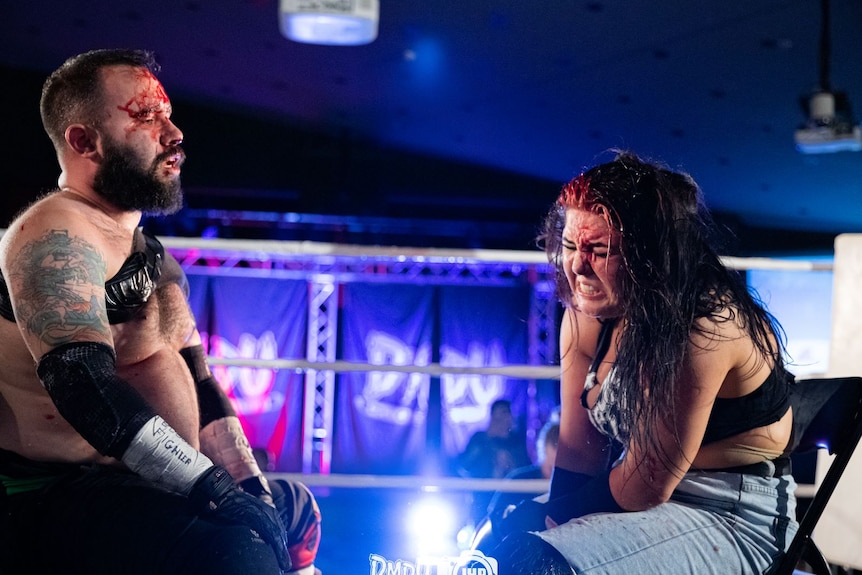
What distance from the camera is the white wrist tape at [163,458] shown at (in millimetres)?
1377

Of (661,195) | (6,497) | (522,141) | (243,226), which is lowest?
(6,497)

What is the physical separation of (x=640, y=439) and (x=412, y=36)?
169 inches

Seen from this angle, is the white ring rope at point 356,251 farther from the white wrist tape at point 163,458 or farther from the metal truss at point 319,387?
the metal truss at point 319,387

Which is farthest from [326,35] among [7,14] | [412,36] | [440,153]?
[440,153]

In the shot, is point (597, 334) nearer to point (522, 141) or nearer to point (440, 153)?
point (522, 141)

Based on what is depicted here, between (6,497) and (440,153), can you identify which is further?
(440,153)

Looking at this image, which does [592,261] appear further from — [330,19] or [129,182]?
[330,19]

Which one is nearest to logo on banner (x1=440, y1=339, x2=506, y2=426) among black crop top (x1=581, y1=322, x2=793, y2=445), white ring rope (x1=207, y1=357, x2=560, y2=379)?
white ring rope (x1=207, y1=357, x2=560, y2=379)

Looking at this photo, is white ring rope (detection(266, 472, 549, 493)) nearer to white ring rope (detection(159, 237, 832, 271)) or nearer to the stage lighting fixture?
white ring rope (detection(159, 237, 832, 271))

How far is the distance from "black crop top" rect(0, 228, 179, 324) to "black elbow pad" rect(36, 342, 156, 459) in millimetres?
224

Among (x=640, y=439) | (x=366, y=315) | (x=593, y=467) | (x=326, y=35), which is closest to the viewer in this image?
(x=640, y=439)

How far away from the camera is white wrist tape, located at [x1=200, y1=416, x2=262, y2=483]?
72.0 inches

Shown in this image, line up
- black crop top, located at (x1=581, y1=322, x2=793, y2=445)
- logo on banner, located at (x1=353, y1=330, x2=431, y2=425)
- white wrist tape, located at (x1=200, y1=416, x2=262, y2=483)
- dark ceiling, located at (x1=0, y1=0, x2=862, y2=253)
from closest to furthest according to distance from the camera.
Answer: black crop top, located at (x1=581, y1=322, x2=793, y2=445) < white wrist tape, located at (x1=200, y1=416, x2=262, y2=483) < dark ceiling, located at (x1=0, y1=0, x2=862, y2=253) < logo on banner, located at (x1=353, y1=330, x2=431, y2=425)

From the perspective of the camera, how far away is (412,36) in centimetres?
529
